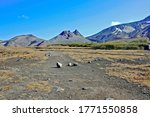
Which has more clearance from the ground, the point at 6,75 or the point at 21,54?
the point at 21,54

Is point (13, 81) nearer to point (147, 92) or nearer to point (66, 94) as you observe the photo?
point (66, 94)

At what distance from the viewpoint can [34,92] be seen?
22.3 metres

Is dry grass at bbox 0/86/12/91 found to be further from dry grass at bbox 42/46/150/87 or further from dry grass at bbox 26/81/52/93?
dry grass at bbox 42/46/150/87

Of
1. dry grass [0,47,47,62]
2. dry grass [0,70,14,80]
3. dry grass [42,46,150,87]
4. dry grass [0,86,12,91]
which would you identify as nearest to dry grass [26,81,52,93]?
dry grass [0,86,12,91]

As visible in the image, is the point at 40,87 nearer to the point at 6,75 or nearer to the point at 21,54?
the point at 6,75

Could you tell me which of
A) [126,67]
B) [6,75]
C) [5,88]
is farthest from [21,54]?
[5,88]

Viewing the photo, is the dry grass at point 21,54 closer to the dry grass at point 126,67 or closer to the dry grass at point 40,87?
the dry grass at point 126,67

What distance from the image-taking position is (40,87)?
24250 millimetres

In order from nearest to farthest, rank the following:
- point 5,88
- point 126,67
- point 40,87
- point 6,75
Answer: point 5,88 → point 40,87 → point 6,75 → point 126,67

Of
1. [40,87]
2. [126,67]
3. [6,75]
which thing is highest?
[6,75]

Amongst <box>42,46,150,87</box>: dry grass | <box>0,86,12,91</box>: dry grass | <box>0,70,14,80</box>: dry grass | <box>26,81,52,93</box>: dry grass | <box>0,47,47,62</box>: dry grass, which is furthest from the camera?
<box>0,47,47,62</box>: dry grass

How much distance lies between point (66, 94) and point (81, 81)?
6.52 meters

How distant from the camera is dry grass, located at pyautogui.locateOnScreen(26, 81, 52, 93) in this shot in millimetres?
23062

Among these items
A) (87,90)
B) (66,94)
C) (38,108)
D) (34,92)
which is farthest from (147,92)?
(38,108)
